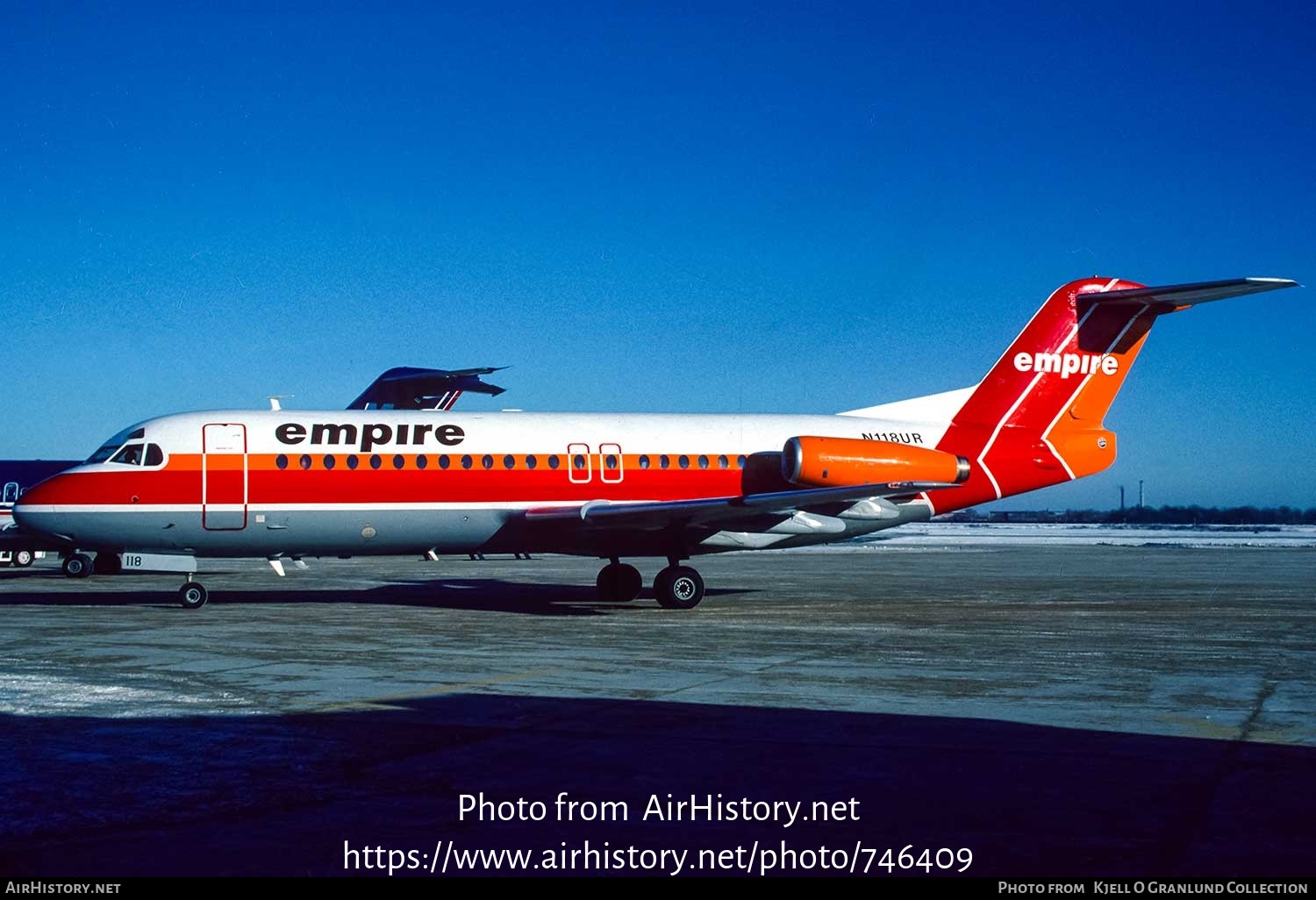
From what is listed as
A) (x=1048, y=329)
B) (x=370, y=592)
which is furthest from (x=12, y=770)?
(x=1048, y=329)

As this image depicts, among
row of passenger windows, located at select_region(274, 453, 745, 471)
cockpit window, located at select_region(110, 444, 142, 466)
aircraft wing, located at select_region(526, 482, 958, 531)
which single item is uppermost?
cockpit window, located at select_region(110, 444, 142, 466)

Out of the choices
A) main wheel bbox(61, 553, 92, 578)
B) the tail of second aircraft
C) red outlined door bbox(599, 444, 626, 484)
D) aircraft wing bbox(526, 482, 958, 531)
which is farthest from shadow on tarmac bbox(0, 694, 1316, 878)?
main wheel bbox(61, 553, 92, 578)

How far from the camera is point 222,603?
76.1 ft

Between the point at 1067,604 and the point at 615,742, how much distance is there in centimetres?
1616

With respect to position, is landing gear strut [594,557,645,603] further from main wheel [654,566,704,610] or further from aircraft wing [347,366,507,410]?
aircraft wing [347,366,507,410]

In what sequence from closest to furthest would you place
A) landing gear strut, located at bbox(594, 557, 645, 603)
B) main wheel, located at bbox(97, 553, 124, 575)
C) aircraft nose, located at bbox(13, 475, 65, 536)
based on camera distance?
1. aircraft nose, located at bbox(13, 475, 65, 536)
2. landing gear strut, located at bbox(594, 557, 645, 603)
3. main wheel, located at bbox(97, 553, 124, 575)

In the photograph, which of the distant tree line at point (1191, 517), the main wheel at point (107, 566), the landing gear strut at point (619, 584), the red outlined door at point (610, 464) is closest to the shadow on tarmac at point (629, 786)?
the red outlined door at point (610, 464)

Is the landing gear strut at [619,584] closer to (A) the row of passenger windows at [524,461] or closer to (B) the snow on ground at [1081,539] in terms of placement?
(A) the row of passenger windows at [524,461]

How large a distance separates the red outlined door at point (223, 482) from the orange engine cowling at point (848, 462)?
32.1ft

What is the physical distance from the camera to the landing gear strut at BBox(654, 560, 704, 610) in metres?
21.7

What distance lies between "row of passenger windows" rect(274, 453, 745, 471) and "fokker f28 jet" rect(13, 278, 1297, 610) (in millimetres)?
33

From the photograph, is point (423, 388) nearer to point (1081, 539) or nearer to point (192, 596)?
point (192, 596)

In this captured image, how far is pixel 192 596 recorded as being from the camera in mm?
21375

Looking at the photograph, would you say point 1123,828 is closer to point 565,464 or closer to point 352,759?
point 352,759
